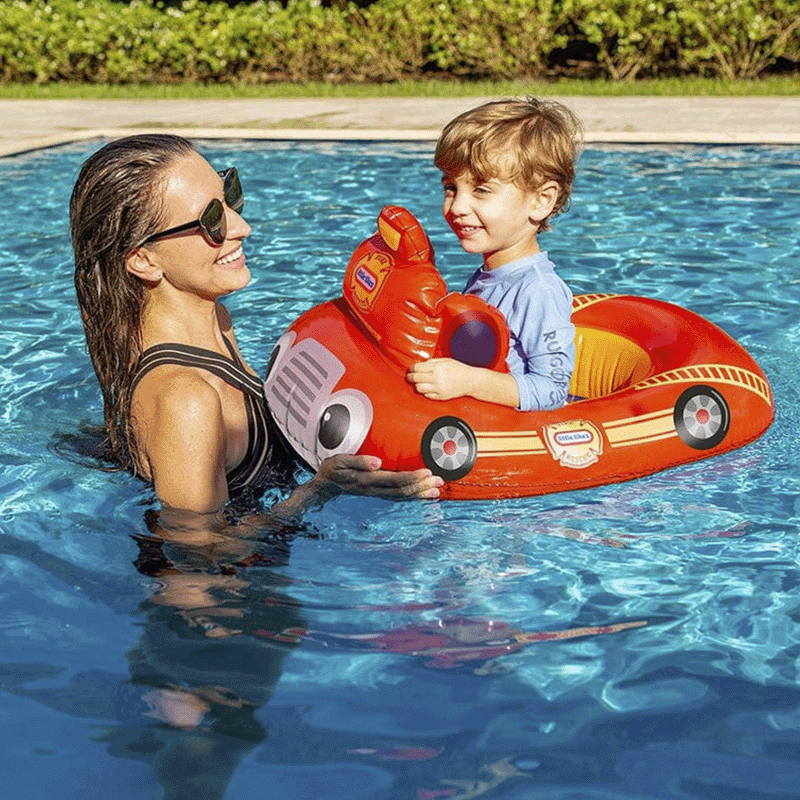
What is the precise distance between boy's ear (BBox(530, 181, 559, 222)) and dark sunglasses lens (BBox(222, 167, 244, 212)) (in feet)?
3.43

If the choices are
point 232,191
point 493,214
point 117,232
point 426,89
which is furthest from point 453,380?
point 426,89

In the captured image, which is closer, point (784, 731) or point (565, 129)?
point (784, 731)

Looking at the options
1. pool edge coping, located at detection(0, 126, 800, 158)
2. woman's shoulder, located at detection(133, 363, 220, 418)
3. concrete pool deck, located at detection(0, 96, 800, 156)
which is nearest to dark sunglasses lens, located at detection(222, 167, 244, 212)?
woman's shoulder, located at detection(133, 363, 220, 418)

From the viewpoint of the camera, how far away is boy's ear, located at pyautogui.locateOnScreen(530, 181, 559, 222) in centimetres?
408

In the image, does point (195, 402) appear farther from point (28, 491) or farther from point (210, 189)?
point (28, 491)

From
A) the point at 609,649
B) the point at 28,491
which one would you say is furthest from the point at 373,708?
the point at 28,491

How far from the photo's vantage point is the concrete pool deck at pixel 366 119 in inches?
404

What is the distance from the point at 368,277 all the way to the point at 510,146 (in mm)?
641

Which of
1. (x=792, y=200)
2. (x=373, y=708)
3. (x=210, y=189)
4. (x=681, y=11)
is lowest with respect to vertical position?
(x=373, y=708)

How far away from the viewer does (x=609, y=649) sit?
3.21 metres

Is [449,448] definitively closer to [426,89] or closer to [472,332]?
[472,332]

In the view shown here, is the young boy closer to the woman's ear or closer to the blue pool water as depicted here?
the blue pool water

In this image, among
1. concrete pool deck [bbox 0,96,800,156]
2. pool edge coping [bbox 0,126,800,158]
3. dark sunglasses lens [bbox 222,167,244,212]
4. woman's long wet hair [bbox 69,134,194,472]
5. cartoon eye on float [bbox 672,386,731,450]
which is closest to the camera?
woman's long wet hair [bbox 69,134,194,472]

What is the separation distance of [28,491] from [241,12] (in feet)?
40.4
